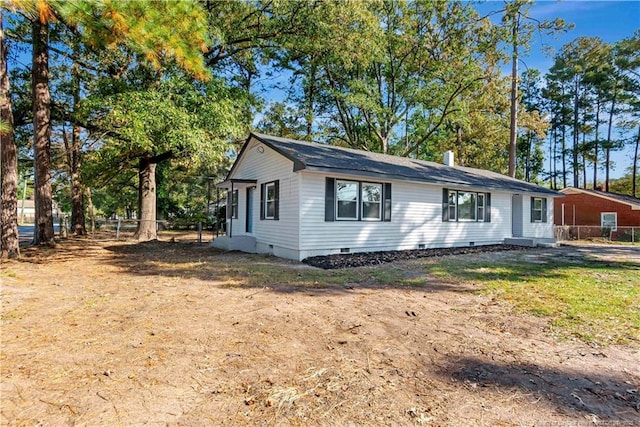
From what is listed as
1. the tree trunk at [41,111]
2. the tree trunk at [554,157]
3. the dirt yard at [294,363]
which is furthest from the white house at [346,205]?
the tree trunk at [554,157]

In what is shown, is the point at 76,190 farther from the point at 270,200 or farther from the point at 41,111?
the point at 270,200

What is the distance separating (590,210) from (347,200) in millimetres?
21586

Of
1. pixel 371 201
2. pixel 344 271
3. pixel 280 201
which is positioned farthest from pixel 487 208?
pixel 344 271

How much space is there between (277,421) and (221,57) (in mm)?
14453

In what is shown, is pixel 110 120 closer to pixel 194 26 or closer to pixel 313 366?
pixel 194 26

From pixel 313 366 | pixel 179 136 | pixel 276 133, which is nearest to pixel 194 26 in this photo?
pixel 179 136

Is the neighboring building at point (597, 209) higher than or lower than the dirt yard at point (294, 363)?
higher

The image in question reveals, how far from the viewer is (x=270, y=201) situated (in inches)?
446

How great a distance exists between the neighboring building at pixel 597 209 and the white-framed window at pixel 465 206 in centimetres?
962

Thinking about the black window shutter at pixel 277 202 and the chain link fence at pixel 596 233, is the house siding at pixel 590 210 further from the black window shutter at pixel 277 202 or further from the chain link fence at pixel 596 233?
the black window shutter at pixel 277 202

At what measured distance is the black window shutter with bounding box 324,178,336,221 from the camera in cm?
983

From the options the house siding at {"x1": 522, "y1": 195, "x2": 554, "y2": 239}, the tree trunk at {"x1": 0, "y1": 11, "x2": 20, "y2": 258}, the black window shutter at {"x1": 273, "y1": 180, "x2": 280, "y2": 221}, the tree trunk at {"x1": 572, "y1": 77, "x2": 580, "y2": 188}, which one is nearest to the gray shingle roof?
the black window shutter at {"x1": 273, "y1": 180, "x2": 280, "y2": 221}

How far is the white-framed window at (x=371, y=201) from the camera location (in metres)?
10.6

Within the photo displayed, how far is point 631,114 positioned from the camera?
27422mm
